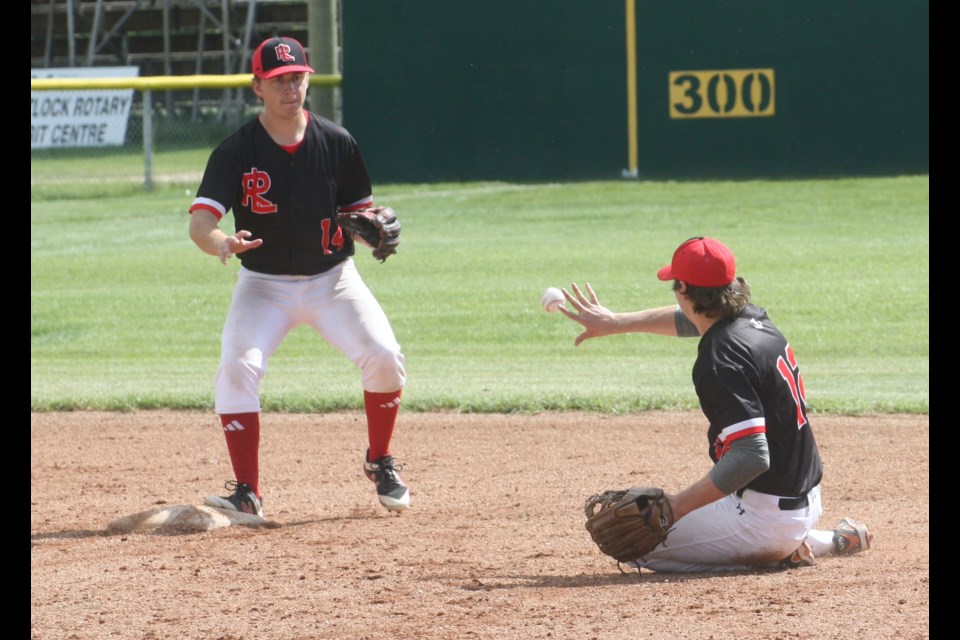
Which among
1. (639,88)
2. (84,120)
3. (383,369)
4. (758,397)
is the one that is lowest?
(383,369)

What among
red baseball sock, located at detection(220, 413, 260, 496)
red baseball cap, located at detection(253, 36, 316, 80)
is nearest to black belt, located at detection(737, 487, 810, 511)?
red baseball sock, located at detection(220, 413, 260, 496)

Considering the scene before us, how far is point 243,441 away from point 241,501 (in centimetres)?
25

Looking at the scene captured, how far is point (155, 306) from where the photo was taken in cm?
1189

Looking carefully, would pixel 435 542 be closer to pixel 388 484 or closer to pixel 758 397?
pixel 388 484

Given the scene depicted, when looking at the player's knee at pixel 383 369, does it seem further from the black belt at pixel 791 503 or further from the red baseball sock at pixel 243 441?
the black belt at pixel 791 503

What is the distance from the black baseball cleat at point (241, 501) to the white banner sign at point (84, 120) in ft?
54.4

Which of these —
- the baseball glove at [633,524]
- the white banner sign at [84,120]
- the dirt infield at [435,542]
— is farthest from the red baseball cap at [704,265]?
the white banner sign at [84,120]

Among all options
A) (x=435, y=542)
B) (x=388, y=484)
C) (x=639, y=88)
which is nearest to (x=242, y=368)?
(x=388, y=484)

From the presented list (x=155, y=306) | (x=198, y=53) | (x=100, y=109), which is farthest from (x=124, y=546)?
(x=198, y=53)

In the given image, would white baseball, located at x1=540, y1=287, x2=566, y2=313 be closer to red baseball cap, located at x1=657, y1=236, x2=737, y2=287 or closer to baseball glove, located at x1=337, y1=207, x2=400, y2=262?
red baseball cap, located at x1=657, y1=236, x2=737, y2=287

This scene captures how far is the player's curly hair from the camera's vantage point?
4258mm

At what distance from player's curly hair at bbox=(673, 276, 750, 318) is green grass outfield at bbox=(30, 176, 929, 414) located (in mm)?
3539

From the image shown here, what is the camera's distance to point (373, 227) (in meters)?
5.54

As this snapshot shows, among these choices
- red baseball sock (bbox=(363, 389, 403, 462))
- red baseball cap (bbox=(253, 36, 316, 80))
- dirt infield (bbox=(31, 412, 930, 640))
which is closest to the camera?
dirt infield (bbox=(31, 412, 930, 640))
